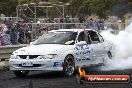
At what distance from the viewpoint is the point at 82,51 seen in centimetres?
1380

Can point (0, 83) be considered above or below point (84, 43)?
below

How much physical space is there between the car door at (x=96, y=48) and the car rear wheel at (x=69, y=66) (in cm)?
131

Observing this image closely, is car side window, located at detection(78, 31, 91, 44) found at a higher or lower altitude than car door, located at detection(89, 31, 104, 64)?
higher

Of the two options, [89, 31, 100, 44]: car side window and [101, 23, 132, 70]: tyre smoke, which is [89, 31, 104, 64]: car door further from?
[101, 23, 132, 70]: tyre smoke

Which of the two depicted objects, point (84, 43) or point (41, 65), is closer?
point (41, 65)

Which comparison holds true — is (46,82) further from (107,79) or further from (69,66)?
(107,79)

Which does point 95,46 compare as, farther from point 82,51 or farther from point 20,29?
point 20,29

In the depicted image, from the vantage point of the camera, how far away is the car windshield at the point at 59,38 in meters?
13.7

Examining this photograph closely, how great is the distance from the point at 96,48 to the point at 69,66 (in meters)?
1.84

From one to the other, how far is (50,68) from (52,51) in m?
0.51

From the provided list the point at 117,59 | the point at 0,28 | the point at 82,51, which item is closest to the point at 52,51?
the point at 82,51

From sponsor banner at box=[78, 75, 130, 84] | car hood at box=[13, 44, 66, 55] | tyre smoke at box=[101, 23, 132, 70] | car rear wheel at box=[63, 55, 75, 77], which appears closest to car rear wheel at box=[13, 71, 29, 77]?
car hood at box=[13, 44, 66, 55]

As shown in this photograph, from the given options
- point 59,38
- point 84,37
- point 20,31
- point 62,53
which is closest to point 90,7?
point 20,31

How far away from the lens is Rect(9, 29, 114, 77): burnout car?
12.6 meters
